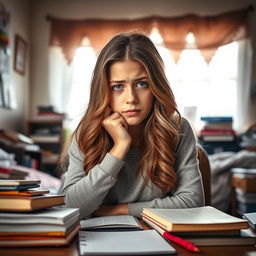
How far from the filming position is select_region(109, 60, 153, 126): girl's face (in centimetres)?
111

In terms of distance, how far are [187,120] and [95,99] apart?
0.32 m

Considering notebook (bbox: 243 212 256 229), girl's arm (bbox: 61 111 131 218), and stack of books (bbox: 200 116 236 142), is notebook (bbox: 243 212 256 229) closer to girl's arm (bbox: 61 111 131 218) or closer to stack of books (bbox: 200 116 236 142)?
girl's arm (bbox: 61 111 131 218)

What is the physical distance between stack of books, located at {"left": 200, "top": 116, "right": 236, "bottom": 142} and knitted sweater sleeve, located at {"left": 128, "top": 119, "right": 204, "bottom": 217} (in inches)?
110

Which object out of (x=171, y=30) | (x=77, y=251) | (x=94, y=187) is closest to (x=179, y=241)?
(x=77, y=251)

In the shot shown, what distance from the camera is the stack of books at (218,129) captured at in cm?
396

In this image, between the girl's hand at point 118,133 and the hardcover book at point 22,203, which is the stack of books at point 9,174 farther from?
the hardcover book at point 22,203

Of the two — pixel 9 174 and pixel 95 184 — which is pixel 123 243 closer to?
pixel 95 184

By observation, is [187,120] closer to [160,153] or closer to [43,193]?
[160,153]

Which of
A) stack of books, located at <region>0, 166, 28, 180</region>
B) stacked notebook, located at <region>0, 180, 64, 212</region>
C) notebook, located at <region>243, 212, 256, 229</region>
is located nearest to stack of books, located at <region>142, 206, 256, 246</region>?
notebook, located at <region>243, 212, 256, 229</region>

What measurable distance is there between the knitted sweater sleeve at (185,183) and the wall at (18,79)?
2.76 m

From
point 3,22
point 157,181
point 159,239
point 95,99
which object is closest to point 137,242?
point 159,239

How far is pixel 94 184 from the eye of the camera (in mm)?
1010

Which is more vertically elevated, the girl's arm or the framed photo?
the framed photo

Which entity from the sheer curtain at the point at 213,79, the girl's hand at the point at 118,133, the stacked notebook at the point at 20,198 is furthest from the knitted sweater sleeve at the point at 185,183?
the sheer curtain at the point at 213,79
